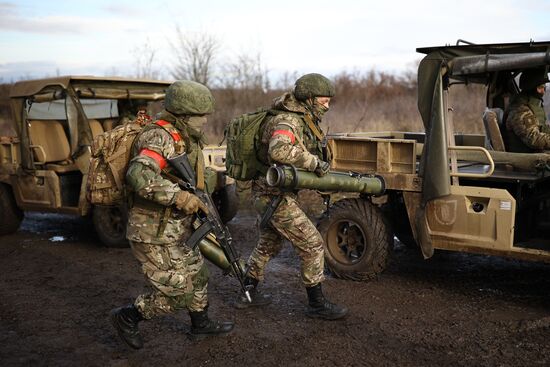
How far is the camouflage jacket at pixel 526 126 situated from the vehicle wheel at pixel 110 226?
14.1ft

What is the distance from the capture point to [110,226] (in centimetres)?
734

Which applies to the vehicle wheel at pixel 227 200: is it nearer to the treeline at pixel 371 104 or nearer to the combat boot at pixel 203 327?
the combat boot at pixel 203 327

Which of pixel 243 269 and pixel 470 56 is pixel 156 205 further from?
pixel 470 56

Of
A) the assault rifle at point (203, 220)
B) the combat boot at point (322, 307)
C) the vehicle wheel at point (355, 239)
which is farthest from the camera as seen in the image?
the vehicle wheel at point (355, 239)

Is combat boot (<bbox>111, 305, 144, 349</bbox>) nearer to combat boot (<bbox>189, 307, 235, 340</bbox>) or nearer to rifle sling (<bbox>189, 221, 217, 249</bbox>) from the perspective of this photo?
combat boot (<bbox>189, 307, 235, 340</bbox>)

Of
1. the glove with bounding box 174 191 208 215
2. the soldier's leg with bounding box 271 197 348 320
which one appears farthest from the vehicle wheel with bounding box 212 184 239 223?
the glove with bounding box 174 191 208 215

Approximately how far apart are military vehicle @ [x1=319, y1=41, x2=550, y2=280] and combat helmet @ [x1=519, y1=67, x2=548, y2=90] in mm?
85

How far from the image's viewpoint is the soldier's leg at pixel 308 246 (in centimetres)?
463

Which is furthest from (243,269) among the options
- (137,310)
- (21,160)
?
(21,160)

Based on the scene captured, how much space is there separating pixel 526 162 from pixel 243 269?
8.18ft

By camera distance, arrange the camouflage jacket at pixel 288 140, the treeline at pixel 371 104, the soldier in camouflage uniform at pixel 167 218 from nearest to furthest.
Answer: the soldier in camouflage uniform at pixel 167 218 < the camouflage jacket at pixel 288 140 < the treeline at pixel 371 104

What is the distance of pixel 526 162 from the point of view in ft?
16.9

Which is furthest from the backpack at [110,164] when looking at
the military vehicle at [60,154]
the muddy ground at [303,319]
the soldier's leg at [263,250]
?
the military vehicle at [60,154]

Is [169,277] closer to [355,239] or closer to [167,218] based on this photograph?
[167,218]
